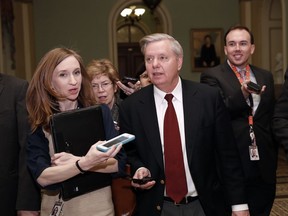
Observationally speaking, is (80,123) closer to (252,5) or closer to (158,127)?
(158,127)

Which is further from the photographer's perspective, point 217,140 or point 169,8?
point 169,8

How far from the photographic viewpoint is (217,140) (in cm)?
305

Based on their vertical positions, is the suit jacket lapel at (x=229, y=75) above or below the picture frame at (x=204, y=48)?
below

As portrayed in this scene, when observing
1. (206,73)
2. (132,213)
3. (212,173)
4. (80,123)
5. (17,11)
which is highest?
(17,11)

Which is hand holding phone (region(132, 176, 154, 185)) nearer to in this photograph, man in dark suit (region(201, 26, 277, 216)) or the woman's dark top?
the woman's dark top

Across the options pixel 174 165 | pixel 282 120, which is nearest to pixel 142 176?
pixel 174 165

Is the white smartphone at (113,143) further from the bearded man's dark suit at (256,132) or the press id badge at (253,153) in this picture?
the press id badge at (253,153)

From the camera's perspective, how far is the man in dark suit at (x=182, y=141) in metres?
2.91

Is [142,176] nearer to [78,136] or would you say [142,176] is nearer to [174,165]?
[174,165]

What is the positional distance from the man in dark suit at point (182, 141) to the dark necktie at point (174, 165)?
10 millimetres

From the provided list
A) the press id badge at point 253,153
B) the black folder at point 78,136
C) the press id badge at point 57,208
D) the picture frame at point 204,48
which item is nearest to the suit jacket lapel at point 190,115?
the black folder at point 78,136

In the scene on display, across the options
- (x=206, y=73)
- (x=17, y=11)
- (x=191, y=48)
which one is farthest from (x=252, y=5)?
(x=206, y=73)

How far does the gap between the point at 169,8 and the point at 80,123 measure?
12358 millimetres

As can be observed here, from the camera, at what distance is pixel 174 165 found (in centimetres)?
291
